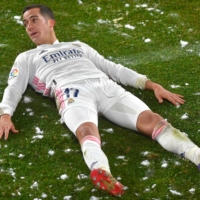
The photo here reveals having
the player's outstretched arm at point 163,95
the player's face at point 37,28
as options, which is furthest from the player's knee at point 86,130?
the player's face at point 37,28

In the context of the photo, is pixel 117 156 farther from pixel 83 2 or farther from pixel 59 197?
pixel 83 2

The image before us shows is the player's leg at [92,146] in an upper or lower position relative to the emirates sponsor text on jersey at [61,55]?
lower

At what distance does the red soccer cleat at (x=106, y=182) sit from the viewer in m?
2.78

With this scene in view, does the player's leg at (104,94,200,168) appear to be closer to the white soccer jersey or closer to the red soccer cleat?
the white soccer jersey

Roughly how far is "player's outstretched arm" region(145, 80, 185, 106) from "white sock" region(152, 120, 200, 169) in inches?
19.3

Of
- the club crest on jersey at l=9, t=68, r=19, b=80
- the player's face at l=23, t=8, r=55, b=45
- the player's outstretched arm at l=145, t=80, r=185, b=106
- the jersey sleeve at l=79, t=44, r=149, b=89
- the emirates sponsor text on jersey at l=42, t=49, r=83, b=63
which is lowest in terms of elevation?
the player's outstretched arm at l=145, t=80, r=185, b=106

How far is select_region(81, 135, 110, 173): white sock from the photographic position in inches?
114

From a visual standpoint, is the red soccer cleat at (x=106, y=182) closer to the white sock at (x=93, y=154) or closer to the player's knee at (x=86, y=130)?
the white sock at (x=93, y=154)

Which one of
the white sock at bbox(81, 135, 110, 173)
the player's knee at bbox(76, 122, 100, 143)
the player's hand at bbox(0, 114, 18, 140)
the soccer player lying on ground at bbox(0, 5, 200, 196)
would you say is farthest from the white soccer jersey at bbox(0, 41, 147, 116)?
the white sock at bbox(81, 135, 110, 173)

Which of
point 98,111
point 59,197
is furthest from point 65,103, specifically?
point 59,197

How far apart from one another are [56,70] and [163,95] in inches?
29.0

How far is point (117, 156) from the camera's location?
3.20m

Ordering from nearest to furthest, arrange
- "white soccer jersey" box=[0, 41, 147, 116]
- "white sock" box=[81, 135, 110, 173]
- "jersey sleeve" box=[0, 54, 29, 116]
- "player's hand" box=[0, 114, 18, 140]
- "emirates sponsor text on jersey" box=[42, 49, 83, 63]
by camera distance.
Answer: "white sock" box=[81, 135, 110, 173]
"player's hand" box=[0, 114, 18, 140]
"jersey sleeve" box=[0, 54, 29, 116]
"white soccer jersey" box=[0, 41, 147, 116]
"emirates sponsor text on jersey" box=[42, 49, 83, 63]

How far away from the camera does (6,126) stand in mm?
3402
